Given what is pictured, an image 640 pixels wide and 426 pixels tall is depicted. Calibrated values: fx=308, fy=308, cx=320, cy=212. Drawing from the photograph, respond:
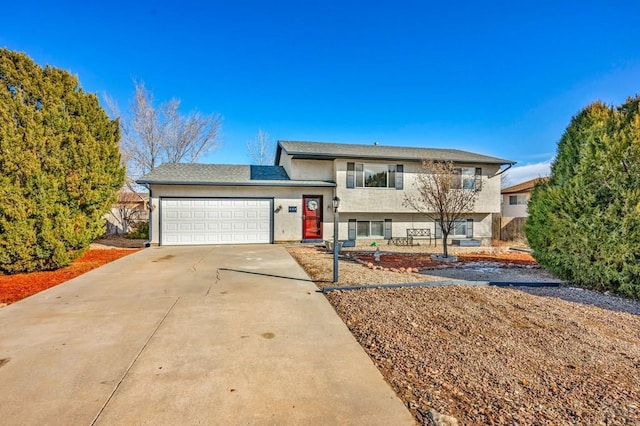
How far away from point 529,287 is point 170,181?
12.8 metres

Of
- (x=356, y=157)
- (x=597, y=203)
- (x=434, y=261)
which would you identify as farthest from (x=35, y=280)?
(x=597, y=203)

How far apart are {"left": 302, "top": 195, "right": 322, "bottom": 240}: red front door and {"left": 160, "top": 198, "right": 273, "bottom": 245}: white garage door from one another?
164 cm

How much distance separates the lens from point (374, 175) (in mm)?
14469

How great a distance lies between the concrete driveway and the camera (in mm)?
2338

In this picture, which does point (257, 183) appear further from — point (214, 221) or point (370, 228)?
point (370, 228)

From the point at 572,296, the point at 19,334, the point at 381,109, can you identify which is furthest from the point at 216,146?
the point at 572,296

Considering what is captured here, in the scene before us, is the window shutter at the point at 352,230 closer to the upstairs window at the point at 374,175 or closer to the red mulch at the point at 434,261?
the upstairs window at the point at 374,175

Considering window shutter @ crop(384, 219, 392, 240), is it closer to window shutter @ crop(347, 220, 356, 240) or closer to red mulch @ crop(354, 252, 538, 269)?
window shutter @ crop(347, 220, 356, 240)

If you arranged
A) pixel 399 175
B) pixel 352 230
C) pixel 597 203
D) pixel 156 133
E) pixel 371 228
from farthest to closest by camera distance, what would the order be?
pixel 156 133 < pixel 371 228 < pixel 352 230 < pixel 399 175 < pixel 597 203

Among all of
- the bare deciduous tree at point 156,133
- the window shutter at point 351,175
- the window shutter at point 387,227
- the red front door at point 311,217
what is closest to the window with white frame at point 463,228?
the window shutter at point 387,227

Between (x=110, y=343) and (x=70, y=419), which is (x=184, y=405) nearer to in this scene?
(x=70, y=419)

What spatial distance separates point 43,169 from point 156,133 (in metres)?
15.9

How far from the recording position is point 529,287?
632 centimetres

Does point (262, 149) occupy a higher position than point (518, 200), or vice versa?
point (262, 149)
